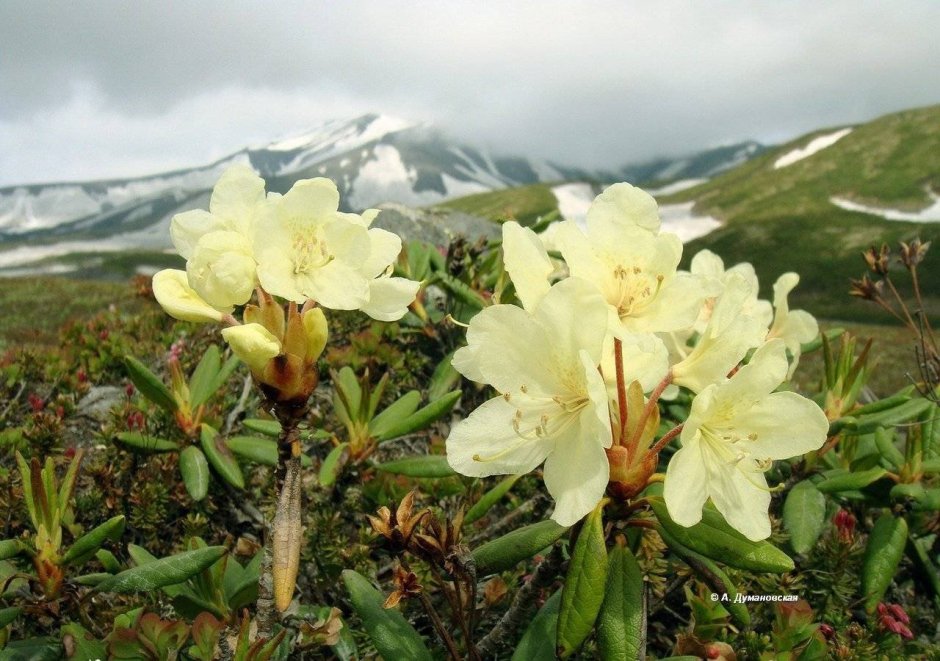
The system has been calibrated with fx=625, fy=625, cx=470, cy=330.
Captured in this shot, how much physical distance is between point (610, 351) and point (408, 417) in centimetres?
Answer: 104

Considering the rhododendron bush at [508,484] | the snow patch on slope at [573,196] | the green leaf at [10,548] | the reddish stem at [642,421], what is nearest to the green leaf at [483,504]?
the rhododendron bush at [508,484]

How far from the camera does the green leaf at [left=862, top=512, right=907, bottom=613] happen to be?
7.06 ft

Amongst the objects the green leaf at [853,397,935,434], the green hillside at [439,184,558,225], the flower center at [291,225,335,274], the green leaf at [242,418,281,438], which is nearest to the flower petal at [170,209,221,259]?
the flower center at [291,225,335,274]

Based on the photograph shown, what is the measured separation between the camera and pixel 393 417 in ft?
8.11

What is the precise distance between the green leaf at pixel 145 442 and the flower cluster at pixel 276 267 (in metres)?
1.06

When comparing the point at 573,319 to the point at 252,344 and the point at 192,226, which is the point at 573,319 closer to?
the point at 252,344

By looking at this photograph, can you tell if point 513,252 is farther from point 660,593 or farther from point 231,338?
point 660,593

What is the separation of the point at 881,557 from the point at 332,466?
6.52ft

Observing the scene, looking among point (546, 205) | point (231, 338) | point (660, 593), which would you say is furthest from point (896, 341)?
point (546, 205)

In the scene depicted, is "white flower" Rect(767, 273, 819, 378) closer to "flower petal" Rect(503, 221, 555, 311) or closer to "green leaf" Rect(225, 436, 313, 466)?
"flower petal" Rect(503, 221, 555, 311)

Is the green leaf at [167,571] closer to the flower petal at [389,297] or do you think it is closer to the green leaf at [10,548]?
the green leaf at [10,548]

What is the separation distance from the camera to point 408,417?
7.84 ft

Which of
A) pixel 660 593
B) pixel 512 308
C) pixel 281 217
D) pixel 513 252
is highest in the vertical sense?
pixel 281 217

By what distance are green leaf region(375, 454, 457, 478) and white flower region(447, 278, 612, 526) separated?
0.69 m
